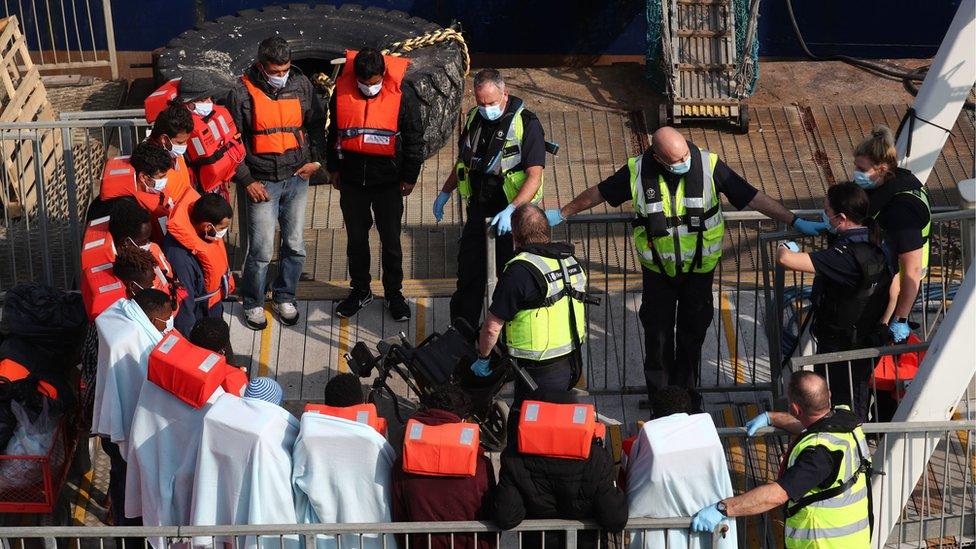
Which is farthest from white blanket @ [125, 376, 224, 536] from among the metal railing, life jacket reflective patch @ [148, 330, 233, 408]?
the metal railing

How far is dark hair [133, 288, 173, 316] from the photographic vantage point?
21.4 feet

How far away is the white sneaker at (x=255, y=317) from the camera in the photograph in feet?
28.2

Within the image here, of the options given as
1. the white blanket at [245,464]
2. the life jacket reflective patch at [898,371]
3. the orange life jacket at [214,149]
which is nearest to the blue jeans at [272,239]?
the orange life jacket at [214,149]

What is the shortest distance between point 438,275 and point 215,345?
12.2 ft

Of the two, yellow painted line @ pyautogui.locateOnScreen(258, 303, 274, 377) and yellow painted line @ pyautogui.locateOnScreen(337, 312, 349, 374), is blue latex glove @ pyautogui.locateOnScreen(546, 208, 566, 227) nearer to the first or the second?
yellow painted line @ pyautogui.locateOnScreen(337, 312, 349, 374)

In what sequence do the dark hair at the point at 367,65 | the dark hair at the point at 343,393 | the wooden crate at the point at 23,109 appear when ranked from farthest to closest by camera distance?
the wooden crate at the point at 23,109, the dark hair at the point at 367,65, the dark hair at the point at 343,393

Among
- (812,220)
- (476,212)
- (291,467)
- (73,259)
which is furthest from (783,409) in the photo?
(73,259)

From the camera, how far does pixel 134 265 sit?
265 inches

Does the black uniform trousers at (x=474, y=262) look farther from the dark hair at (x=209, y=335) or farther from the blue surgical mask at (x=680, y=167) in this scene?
the dark hair at (x=209, y=335)

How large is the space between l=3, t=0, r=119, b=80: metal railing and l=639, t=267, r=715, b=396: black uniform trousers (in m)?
8.81

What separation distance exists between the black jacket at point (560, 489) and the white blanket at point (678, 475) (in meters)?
0.14

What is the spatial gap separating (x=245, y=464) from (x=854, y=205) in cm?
333

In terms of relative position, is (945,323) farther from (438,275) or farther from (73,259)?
(73,259)

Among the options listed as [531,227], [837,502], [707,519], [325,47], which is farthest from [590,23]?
[707,519]
